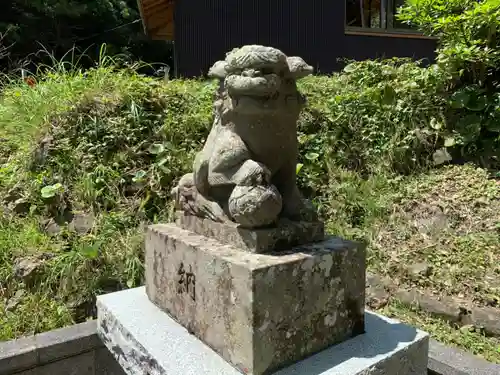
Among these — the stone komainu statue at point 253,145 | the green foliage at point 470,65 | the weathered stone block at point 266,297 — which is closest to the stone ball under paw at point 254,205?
the stone komainu statue at point 253,145

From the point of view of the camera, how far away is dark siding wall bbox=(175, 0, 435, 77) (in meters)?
7.84

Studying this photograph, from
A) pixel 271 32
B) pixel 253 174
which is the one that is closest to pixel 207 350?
pixel 253 174

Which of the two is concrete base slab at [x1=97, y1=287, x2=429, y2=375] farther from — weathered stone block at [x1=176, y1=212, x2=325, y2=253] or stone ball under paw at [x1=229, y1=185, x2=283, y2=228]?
stone ball under paw at [x1=229, y1=185, x2=283, y2=228]

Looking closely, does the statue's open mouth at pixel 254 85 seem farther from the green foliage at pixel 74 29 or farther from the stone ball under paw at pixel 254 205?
the green foliage at pixel 74 29

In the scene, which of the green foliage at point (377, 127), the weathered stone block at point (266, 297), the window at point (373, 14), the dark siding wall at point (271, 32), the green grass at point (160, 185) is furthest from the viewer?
the window at point (373, 14)

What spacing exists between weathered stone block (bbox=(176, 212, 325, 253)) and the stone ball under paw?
0.05 m

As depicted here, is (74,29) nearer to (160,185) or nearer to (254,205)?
(160,185)

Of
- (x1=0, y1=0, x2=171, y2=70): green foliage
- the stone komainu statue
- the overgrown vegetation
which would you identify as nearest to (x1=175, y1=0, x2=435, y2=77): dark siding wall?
the overgrown vegetation

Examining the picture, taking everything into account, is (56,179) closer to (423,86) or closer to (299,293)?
(299,293)

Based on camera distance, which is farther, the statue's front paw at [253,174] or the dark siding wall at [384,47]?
the dark siding wall at [384,47]

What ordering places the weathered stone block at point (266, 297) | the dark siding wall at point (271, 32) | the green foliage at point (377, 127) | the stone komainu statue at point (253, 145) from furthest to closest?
the dark siding wall at point (271, 32) < the green foliage at point (377, 127) < the stone komainu statue at point (253, 145) < the weathered stone block at point (266, 297)

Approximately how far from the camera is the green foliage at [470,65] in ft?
14.0

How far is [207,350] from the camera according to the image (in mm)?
1952

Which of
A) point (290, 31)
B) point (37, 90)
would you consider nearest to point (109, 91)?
point (37, 90)
